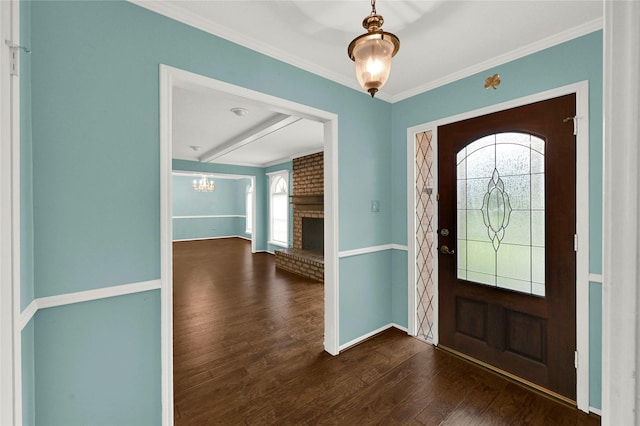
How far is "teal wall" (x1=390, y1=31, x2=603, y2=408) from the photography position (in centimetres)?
179

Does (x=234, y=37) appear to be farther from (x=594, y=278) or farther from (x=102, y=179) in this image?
(x=594, y=278)

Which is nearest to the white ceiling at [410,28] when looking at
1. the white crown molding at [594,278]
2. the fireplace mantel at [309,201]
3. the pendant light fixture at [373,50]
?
the pendant light fixture at [373,50]

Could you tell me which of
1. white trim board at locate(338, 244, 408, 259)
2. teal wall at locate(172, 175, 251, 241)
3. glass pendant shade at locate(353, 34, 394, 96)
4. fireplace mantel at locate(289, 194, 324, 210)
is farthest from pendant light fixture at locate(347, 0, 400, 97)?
teal wall at locate(172, 175, 251, 241)

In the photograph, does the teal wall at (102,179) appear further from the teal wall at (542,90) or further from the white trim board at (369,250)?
the white trim board at (369,250)

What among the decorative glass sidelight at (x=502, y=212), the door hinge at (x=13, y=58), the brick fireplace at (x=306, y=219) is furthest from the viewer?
the brick fireplace at (x=306, y=219)

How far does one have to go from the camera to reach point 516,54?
2.12m

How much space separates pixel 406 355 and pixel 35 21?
10.9 feet

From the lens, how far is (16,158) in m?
1.01

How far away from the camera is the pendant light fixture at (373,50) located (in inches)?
47.9

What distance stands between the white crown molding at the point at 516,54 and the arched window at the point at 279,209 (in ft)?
16.4

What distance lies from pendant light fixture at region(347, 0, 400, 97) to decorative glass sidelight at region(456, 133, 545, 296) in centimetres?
151

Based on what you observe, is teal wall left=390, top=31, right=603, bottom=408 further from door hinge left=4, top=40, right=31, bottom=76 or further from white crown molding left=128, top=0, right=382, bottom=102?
door hinge left=4, top=40, right=31, bottom=76

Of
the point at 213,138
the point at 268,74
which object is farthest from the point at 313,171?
the point at 268,74

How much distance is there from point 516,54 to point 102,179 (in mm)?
2975
